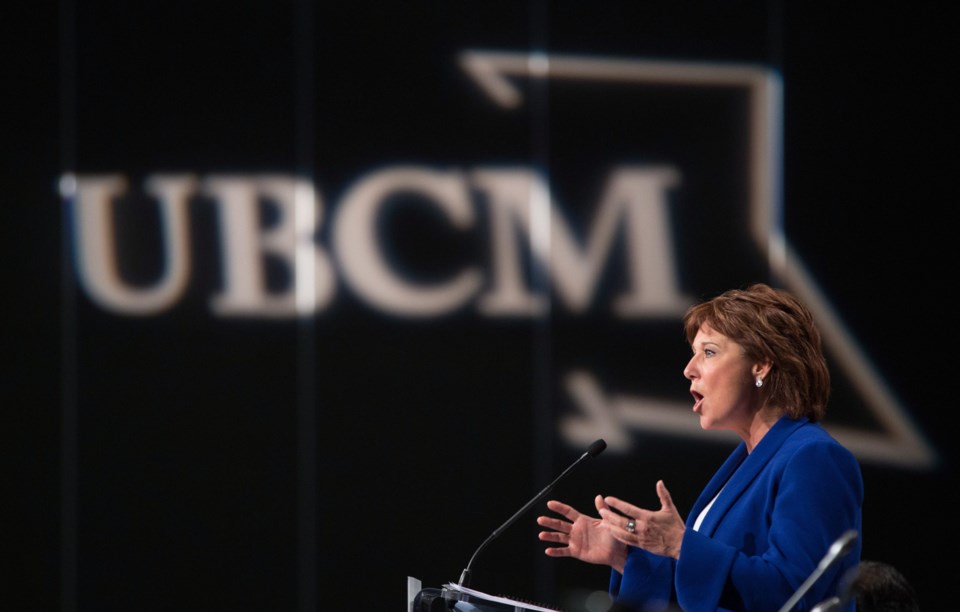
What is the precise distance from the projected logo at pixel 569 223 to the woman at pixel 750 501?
6.82 feet

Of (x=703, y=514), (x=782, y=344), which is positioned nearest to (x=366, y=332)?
(x=703, y=514)

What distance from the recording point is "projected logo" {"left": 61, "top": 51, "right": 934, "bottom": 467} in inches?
169

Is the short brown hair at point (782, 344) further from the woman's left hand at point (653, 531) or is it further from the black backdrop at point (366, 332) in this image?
the black backdrop at point (366, 332)

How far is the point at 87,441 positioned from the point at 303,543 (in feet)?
2.93

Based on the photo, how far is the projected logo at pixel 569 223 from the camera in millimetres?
4285

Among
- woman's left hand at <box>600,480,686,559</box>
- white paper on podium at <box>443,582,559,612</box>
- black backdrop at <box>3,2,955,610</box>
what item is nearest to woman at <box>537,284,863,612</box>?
woman's left hand at <box>600,480,686,559</box>

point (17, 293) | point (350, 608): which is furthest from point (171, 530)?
point (17, 293)

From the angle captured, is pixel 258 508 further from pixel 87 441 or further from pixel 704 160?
pixel 704 160

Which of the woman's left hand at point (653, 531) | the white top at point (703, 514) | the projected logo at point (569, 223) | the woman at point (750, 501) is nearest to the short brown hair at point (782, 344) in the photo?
the woman at point (750, 501)

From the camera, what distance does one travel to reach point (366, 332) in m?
4.30

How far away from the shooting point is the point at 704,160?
4387 millimetres

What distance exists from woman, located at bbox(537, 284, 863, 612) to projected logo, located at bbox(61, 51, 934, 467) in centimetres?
208

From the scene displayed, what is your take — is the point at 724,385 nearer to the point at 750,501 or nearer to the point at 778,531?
the point at 750,501

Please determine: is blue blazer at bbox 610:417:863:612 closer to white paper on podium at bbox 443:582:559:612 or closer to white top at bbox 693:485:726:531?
white top at bbox 693:485:726:531
